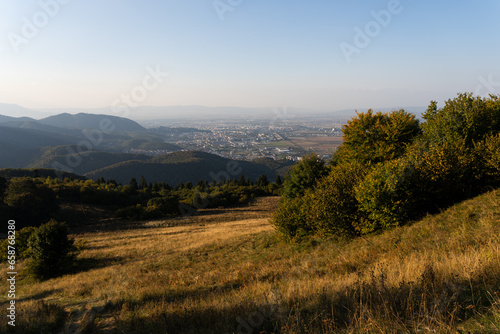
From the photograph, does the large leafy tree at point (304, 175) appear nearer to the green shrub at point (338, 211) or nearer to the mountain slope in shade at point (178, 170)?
the green shrub at point (338, 211)

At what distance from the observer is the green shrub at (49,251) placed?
15250 mm

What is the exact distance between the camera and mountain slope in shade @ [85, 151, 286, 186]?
420 ft

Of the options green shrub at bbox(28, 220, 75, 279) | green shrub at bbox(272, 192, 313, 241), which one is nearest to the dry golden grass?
green shrub at bbox(272, 192, 313, 241)

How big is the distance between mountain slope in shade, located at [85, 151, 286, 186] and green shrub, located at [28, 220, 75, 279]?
104700 mm

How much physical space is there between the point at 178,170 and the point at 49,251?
12234 centimetres

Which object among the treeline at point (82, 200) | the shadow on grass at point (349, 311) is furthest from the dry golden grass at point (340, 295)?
the treeline at point (82, 200)

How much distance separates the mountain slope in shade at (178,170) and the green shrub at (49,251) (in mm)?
104700

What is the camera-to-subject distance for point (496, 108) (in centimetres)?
1825

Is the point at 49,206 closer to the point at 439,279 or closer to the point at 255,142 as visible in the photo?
the point at 439,279

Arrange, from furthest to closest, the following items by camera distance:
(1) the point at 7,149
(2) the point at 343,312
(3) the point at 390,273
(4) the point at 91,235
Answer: (1) the point at 7,149, (4) the point at 91,235, (3) the point at 390,273, (2) the point at 343,312

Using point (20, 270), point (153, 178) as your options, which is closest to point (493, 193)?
point (20, 270)

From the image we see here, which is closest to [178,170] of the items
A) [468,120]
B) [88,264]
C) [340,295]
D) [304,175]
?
[304,175]

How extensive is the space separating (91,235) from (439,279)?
34.7m

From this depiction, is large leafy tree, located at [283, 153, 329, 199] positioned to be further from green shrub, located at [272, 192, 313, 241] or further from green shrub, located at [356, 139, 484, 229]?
green shrub, located at [356, 139, 484, 229]
